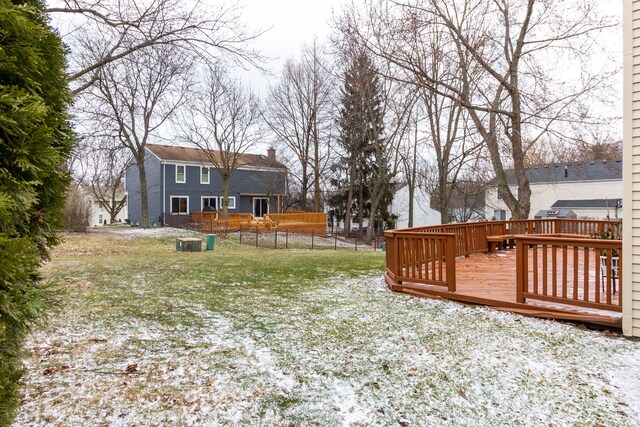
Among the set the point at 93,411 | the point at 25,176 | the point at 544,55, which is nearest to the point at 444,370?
the point at 93,411

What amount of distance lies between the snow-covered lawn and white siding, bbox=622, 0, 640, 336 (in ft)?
1.43

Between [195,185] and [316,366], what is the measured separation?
2660 cm

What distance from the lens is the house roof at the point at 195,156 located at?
27508 mm

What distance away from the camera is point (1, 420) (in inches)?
60.4

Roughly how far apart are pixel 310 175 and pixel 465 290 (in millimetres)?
23553

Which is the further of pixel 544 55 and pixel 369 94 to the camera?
pixel 369 94

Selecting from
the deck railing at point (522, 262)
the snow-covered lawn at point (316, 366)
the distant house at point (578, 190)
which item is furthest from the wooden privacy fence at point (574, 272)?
the distant house at point (578, 190)

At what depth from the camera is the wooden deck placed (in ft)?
14.4

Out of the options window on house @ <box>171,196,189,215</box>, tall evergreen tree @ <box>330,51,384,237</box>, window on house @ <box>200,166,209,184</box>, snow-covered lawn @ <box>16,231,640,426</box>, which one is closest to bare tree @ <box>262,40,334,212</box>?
tall evergreen tree @ <box>330,51,384,237</box>

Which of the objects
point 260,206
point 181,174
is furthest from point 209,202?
point 260,206

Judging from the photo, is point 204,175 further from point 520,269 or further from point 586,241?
point 586,241

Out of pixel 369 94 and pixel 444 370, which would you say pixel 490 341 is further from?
pixel 369 94

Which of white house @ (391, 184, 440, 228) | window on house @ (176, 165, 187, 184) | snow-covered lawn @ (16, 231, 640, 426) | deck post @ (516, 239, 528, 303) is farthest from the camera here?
white house @ (391, 184, 440, 228)

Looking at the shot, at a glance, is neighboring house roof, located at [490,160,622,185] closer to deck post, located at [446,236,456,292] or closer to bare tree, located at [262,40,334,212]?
bare tree, located at [262,40,334,212]
